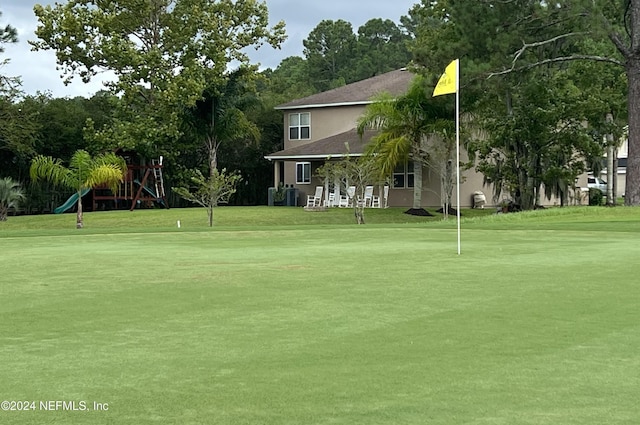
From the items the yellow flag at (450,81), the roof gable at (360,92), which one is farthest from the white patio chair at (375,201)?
the yellow flag at (450,81)

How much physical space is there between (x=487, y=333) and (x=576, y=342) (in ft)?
2.14

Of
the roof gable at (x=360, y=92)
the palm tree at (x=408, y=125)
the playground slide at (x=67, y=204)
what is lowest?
the playground slide at (x=67, y=204)

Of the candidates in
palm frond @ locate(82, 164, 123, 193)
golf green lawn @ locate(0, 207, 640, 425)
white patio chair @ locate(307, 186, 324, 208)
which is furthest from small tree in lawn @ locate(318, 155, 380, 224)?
golf green lawn @ locate(0, 207, 640, 425)

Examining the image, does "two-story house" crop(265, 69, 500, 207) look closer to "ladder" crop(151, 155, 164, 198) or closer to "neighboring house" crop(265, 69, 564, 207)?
"neighboring house" crop(265, 69, 564, 207)

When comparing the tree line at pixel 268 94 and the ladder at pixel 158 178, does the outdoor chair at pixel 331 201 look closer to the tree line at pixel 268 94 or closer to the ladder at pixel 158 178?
the tree line at pixel 268 94

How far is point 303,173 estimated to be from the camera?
46312mm

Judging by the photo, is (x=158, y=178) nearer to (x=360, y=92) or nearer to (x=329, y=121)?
(x=329, y=121)

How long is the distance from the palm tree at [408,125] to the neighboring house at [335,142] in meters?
2.66

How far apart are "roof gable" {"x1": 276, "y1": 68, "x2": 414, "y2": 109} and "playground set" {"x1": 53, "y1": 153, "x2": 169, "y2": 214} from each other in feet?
26.8

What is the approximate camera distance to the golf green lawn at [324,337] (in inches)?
175

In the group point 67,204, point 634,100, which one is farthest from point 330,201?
point 634,100

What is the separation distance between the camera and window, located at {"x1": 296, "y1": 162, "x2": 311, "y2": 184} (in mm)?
45969

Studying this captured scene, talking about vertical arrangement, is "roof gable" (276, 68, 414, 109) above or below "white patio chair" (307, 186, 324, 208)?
above

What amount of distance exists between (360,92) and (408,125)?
9.72m
